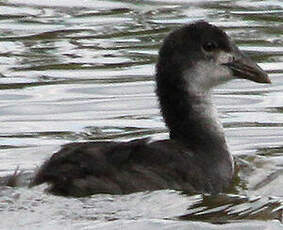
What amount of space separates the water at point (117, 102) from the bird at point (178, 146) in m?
0.15

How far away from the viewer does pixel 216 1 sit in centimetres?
2370

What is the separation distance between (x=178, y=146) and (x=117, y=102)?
3.63 metres

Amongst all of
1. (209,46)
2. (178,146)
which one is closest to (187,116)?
(178,146)

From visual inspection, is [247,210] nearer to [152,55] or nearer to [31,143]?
[31,143]

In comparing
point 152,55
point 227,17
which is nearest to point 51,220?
point 152,55

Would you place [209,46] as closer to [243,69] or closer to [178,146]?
[243,69]

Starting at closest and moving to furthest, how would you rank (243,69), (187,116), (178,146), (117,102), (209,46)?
1. (178,146)
2. (187,116)
3. (209,46)
4. (243,69)
5. (117,102)

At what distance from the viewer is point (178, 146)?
15281mm

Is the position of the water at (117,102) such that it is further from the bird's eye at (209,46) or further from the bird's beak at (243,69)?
the bird's eye at (209,46)

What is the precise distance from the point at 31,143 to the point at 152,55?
413 cm

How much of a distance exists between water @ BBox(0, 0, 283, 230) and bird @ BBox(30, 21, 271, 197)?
149mm

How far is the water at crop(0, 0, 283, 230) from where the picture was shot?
14.1 m


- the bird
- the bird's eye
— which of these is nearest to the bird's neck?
the bird

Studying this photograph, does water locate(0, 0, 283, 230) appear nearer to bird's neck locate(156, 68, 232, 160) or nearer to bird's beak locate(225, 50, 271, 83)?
bird's neck locate(156, 68, 232, 160)
